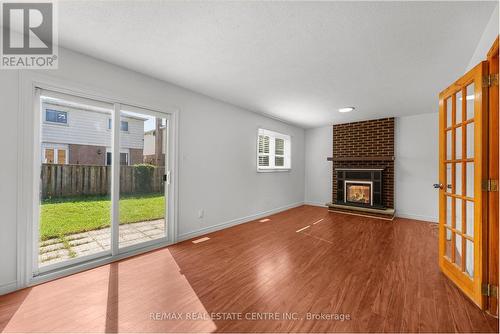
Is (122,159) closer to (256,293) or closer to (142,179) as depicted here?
(142,179)

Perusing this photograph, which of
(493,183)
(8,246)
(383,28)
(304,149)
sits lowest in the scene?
(8,246)

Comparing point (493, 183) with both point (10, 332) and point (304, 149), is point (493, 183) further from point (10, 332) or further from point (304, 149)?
point (304, 149)

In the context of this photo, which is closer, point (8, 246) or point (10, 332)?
point (10, 332)

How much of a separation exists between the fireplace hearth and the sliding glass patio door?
447cm

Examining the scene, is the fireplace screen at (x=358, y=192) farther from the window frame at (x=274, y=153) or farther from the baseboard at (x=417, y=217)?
the window frame at (x=274, y=153)

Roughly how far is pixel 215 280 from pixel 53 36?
2835 millimetres

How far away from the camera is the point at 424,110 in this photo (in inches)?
174

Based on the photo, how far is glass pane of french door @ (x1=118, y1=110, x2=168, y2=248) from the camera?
277 centimetres

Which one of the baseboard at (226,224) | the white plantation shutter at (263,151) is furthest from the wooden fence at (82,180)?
the white plantation shutter at (263,151)

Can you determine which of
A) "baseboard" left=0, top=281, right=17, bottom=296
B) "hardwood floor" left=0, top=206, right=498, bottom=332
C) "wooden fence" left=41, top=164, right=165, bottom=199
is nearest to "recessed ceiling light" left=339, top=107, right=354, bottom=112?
"hardwood floor" left=0, top=206, right=498, bottom=332

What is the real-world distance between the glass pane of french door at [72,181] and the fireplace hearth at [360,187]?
17.0 feet

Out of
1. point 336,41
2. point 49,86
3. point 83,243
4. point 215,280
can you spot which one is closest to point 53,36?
point 49,86

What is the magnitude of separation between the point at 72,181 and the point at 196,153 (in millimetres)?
1621

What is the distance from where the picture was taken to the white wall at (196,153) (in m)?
A: 1.93
